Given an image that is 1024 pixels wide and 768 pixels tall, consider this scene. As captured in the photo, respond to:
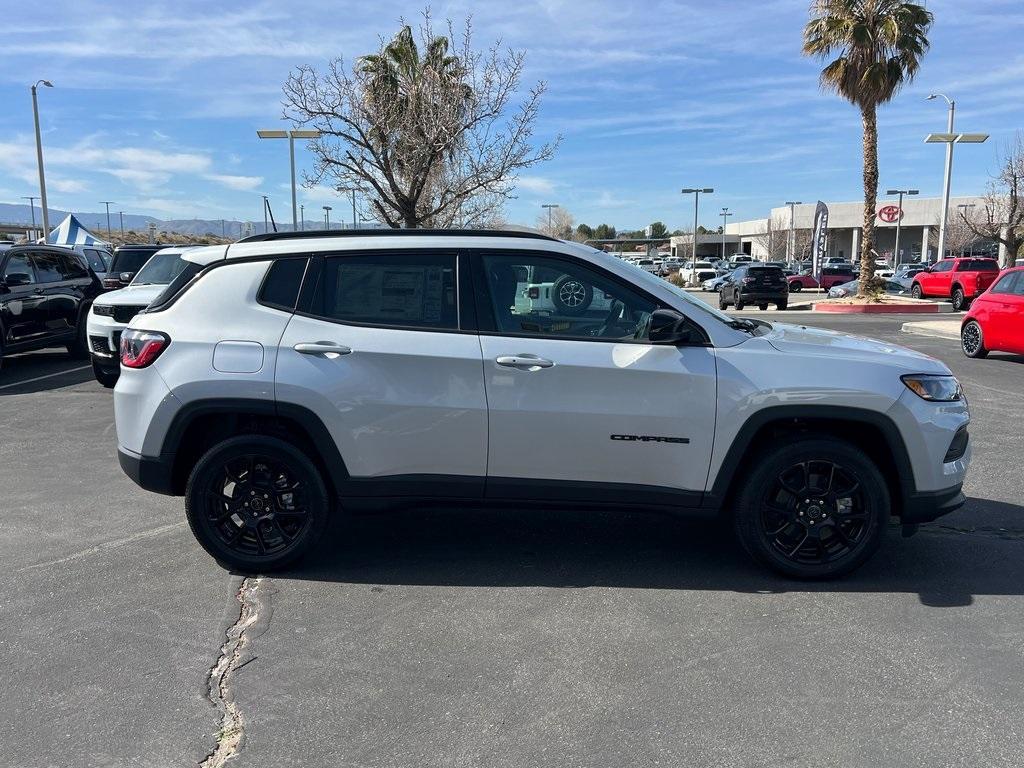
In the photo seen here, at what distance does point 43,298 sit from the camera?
11781mm

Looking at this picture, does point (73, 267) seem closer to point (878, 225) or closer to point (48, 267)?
point (48, 267)

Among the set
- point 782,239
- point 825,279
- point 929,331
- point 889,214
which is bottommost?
point 929,331

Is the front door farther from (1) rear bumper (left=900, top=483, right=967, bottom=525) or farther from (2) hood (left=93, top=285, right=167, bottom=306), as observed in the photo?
(2) hood (left=93, top=285, right=167, bottom=306)

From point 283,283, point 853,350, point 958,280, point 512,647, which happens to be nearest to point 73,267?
point 283,283

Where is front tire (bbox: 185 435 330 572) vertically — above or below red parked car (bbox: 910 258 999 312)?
below

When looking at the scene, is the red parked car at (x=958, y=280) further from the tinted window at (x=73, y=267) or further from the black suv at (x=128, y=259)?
the tinted window at (x=73, y=267)

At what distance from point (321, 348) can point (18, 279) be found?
30.8 ft

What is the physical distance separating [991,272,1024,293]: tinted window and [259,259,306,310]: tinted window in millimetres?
11729

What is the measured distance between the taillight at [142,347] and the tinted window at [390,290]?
85cm

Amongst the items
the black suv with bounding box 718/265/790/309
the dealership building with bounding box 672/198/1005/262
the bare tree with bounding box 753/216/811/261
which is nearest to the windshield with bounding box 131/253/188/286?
Result: the black suv with bounding box 718/265/790/309

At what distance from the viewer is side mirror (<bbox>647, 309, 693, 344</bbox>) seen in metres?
4.04

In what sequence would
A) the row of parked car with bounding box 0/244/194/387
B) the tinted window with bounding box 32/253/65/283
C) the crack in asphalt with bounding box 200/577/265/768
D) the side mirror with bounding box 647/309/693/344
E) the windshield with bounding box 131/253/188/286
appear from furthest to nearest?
the tinted window with bounding box 32/253/65/283, the windshield with bounding box 131/253/188/286, the row of parked car with bounding box 0/244/194/387, the side mirror with bounding box 647/309/693/344, the crack in asphalt with bounding box 200/577/265/768

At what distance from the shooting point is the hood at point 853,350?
13.7 ft

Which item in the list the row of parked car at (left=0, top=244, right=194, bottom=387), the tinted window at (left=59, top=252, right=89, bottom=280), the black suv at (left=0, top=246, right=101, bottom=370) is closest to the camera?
the row of parked car at (left=0, top=244, right=194, bottom=387)
